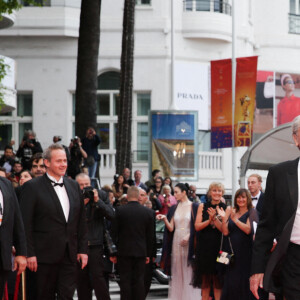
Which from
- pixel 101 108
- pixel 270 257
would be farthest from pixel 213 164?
pixel 270 257

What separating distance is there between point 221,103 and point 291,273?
93.0ft

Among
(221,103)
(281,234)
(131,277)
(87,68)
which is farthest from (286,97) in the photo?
(281,234)

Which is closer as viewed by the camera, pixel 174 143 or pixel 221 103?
pixel 174 143

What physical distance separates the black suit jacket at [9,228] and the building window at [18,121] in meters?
34.6

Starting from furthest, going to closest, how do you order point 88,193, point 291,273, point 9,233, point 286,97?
point 286,97
point 88,193
point 9,233
point 291,273

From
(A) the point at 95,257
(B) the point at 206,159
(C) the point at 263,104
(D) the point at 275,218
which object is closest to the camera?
(D) the point at 275,218

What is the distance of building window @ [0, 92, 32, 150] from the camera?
145 feet

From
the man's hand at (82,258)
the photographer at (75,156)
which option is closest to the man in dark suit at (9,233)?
the man's hand at (82,258)

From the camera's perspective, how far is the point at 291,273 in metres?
7.73

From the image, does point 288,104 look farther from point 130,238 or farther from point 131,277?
point 130,238

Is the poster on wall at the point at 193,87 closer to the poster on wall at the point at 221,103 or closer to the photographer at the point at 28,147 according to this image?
the poster on wall at the point at 221,103

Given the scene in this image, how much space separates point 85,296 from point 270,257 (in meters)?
7.56

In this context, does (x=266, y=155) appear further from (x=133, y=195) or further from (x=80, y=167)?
(x=133, y=195)

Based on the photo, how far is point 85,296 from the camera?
1506 centimetres
